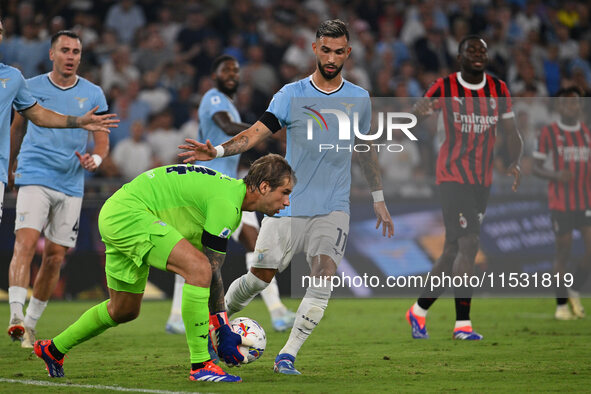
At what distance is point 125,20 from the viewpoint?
16.8 meters

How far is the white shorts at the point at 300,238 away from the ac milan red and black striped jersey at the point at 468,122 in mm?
2458

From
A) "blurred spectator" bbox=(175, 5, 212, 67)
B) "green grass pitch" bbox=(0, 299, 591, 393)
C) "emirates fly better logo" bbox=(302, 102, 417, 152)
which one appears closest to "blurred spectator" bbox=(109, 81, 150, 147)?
"blurred spectator" bbox=(175, 5, 212, 67)

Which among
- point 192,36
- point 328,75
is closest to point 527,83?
point 192,36

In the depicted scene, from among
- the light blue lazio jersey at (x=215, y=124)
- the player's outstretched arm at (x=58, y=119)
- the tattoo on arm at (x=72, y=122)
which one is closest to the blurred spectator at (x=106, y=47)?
the light blue lazio jersey at (x=215, y=124)

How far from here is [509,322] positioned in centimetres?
1019

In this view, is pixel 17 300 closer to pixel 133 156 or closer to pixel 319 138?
pixel 319 138

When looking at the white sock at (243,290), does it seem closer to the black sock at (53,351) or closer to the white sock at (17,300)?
the black sock at (53,351)

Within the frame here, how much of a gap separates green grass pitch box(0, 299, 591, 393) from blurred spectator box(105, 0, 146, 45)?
7.17 meters

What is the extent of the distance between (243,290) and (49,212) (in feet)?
8.54

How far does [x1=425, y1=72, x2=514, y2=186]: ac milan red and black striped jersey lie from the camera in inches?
345

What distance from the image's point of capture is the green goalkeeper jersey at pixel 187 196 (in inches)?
222

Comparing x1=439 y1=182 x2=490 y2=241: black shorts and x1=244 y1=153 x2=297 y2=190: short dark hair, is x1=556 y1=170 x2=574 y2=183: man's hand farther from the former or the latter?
x1=244 y1=153 x2=297 y2=190: short dark hair

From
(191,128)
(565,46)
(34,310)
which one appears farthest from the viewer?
(565,46)

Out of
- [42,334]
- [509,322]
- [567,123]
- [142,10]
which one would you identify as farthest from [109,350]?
[142,10]
